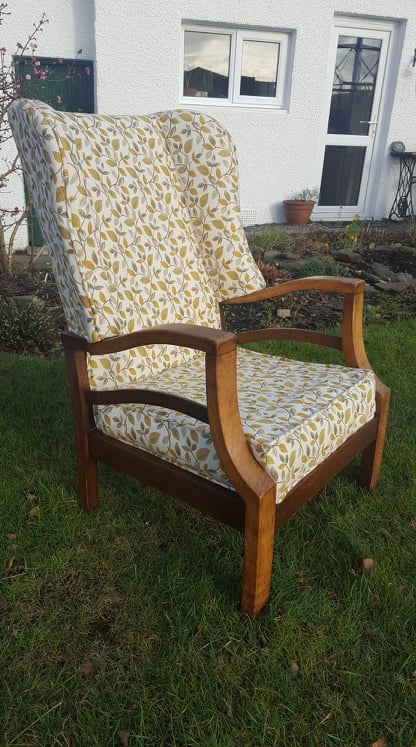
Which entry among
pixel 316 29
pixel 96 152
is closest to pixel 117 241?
pixel 96 152

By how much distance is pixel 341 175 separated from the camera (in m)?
7.26

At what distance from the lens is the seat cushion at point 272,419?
4.53 ft

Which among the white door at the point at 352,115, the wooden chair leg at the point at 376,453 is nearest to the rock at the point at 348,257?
the white door at the point at 352,115

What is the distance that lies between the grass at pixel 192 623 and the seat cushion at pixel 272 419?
39 centimetres

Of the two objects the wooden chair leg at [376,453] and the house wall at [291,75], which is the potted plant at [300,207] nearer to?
the house wall at [291,75]

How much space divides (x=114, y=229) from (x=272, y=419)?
33.8 inches

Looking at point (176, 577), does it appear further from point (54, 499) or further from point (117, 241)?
point (117, 241)

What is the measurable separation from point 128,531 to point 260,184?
5.72 meters

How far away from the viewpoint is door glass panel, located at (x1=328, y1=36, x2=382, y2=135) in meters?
6.75

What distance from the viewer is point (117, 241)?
70.9 inches

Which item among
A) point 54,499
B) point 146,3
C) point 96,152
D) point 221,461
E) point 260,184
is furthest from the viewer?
point 260,184

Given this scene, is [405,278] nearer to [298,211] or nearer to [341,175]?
[298,211]

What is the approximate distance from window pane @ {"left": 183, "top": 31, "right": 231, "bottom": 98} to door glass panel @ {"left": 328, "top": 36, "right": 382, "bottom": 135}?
1.55 m

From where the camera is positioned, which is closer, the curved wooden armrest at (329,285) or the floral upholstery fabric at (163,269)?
the floral upholstery fabric at (163,269)
